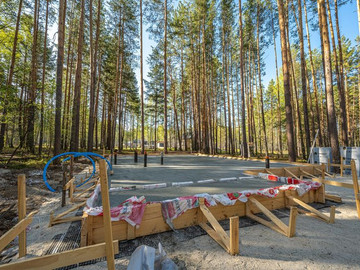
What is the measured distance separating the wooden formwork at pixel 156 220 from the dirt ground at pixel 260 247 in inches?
5.0

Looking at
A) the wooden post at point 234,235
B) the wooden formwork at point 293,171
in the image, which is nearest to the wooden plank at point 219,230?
the wooden post at point 234,235

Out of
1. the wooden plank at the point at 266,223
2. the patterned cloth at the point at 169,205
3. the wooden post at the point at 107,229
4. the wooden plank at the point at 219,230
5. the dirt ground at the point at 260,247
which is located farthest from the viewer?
the wooden plank at the point at 266,223

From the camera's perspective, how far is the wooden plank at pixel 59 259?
1.22 metres

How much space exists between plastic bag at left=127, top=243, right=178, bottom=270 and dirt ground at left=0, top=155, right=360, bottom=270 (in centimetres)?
31

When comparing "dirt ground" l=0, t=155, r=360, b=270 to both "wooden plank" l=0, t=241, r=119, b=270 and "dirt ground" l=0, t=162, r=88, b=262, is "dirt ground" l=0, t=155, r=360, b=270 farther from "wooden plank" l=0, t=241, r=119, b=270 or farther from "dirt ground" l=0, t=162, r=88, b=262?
"wooden plank" l=0, t=241, r=119, b=270

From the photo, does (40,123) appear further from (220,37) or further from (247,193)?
(220,37)

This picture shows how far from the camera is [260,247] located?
2.25m

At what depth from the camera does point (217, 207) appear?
302 cm

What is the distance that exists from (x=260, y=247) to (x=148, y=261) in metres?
1.65

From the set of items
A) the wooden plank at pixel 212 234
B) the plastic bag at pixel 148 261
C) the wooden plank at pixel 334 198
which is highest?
the plastic bag at pixel 148 261

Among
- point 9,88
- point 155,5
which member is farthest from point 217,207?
point 155,5

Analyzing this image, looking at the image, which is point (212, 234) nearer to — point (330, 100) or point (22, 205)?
point (22, 205)

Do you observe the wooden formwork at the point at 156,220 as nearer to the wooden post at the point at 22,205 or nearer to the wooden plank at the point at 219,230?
the wooden plank at the point at 219,230

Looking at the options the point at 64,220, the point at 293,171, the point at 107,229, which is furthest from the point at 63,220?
the point at 293,171
